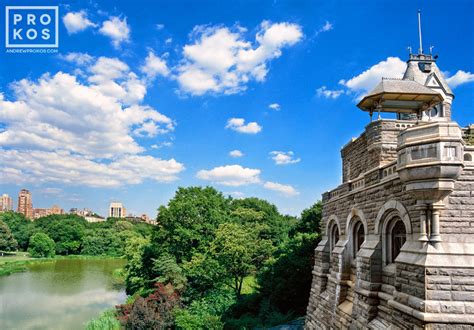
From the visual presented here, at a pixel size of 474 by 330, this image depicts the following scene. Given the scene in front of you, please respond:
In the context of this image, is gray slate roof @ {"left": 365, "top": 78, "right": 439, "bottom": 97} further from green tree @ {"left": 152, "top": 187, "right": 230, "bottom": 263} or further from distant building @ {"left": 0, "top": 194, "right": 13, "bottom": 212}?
distant building @ {"left": 0, "top": 194, "right": 13, "bottom": 212}

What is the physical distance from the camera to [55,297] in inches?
1185

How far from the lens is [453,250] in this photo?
281 inches

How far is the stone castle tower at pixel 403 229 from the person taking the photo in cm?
702

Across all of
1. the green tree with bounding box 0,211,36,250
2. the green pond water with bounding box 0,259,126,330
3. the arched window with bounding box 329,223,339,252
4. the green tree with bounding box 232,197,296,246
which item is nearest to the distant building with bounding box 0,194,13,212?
the green tree with bounding box 0,211,36,250

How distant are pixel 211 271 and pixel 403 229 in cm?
Result: 1702

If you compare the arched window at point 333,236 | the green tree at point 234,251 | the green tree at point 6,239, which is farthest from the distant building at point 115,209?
the arched window at point 333,236

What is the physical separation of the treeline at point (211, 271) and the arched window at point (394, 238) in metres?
10.8

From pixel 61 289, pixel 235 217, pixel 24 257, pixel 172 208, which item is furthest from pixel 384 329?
pixel 24 257

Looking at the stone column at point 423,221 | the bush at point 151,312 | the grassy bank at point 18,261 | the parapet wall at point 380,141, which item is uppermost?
the parapet wall at point 380,141

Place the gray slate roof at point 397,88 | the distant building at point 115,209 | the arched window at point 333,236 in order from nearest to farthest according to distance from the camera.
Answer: the gray slate roof at point 397,88
the arched window at point 333,236
the distant building at point 115,209

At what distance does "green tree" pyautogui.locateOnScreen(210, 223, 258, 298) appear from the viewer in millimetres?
23875

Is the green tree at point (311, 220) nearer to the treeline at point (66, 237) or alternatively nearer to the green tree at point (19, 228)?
the treeline at point (66, 237)

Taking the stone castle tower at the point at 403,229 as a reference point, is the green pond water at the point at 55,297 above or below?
below

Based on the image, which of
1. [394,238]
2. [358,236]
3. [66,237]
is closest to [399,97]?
[358,236]
